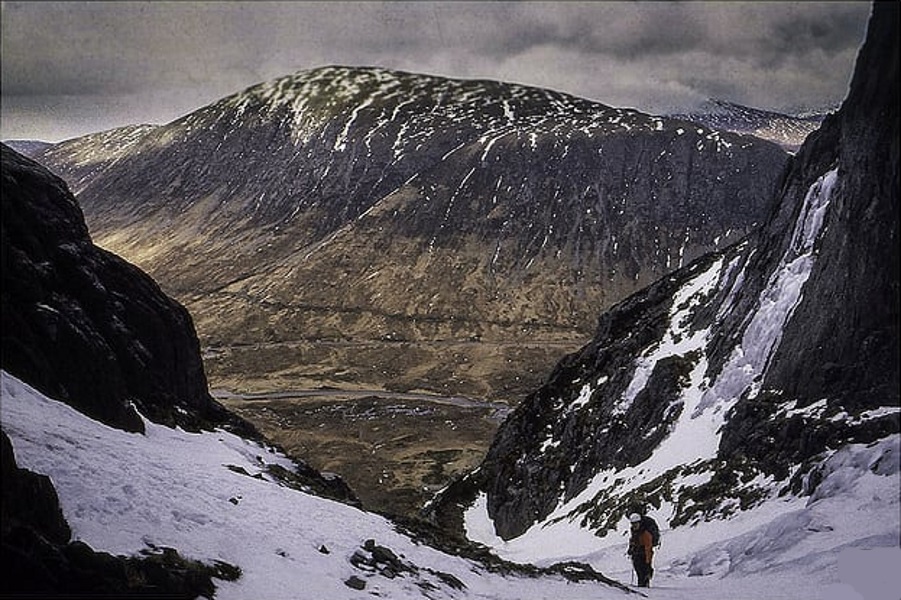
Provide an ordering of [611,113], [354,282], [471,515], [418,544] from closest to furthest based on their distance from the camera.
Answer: [418,544] < [471,515] < [354,282] < [611,113]

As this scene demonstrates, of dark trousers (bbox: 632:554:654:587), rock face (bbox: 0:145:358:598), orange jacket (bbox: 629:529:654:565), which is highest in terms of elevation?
rock face (bbox: 0:145:358:598)

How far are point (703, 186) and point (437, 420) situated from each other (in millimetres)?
93301

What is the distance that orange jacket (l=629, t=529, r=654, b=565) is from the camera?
1127 cm

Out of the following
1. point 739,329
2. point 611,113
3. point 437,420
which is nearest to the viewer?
point 739,329

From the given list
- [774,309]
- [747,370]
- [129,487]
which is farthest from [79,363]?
[747,370]

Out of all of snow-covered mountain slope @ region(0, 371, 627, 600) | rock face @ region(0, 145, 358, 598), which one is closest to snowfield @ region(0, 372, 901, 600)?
snow-covered mountain slope @ region(0, 371, 627, 600)

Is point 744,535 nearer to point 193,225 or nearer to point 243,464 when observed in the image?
→ point 243,464

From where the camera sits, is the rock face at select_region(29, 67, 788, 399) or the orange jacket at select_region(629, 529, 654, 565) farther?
the rock face at select_region(29, 67, 788, 399)

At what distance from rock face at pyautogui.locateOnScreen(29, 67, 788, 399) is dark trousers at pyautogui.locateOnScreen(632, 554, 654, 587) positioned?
7798cm

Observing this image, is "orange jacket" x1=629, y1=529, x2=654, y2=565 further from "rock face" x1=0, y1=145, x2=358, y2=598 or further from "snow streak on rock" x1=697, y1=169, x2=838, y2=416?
"rock face" x1=0, y1=145, x2=358, y2=598

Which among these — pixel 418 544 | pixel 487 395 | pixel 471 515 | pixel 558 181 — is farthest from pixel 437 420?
pixel 558 181

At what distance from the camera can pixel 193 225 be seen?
579ft

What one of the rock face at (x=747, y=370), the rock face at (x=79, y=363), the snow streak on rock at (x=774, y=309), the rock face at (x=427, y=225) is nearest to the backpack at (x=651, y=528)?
the rock face at (x=747, y=370)

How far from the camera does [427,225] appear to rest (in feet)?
477
